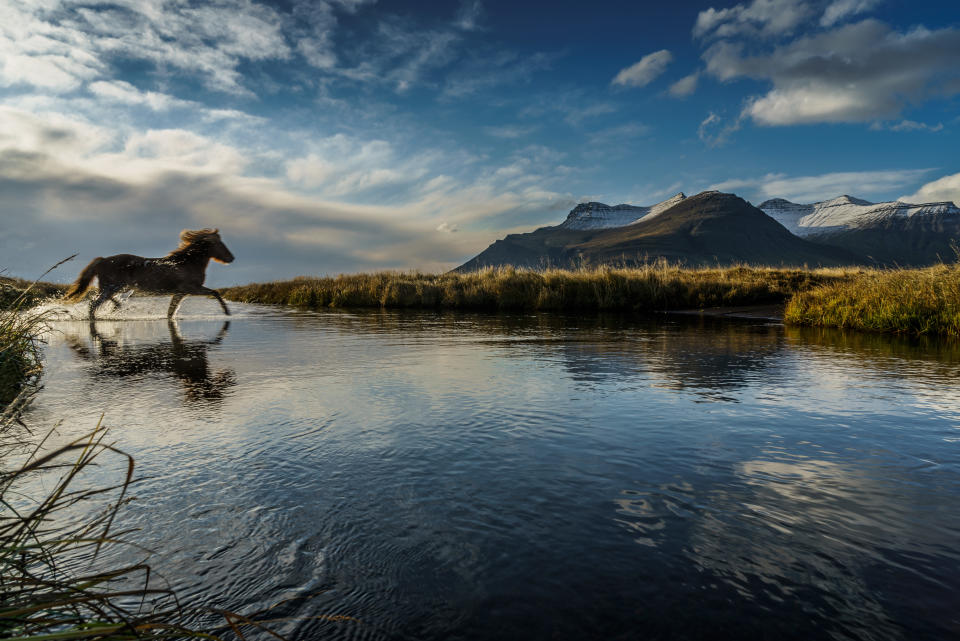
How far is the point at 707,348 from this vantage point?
9148mm

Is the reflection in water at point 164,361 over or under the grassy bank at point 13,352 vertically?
under

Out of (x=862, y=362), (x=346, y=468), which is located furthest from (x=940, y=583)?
(x=862, y=362)

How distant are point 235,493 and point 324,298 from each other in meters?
22.9

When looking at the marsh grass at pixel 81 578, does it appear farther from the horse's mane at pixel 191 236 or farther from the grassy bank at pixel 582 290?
the grassy bank at pixel 582 290

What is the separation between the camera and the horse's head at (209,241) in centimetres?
1445

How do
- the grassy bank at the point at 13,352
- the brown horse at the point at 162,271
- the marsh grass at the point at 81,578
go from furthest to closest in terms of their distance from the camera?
the brown horse at the point at 162,271
the grassy bank at the point at 13,352
the marsh grass at the point at 81,578

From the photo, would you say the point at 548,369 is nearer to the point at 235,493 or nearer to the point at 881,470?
the point at 881,470

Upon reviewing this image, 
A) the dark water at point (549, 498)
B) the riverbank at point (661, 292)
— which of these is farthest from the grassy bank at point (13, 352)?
the riverbank at point (661, 292)

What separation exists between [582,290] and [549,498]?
59.3ft

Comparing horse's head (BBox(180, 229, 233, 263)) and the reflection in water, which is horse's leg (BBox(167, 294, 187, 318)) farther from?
the reflection in water

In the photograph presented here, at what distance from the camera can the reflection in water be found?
18.9 feet

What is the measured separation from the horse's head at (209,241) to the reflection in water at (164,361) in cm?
415

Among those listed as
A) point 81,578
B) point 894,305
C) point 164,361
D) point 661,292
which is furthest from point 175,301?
point 894,305

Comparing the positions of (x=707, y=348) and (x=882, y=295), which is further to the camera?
(x=882, y=295)
